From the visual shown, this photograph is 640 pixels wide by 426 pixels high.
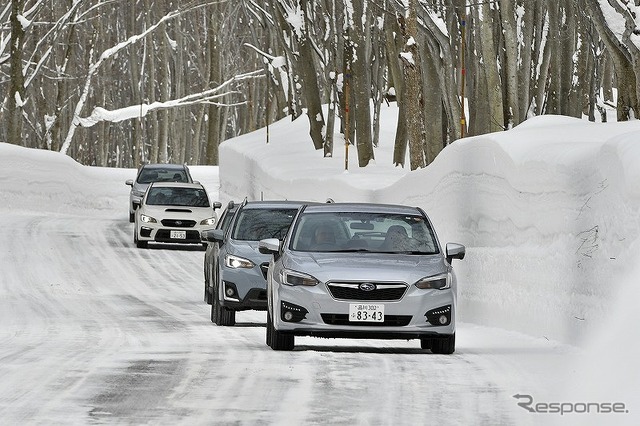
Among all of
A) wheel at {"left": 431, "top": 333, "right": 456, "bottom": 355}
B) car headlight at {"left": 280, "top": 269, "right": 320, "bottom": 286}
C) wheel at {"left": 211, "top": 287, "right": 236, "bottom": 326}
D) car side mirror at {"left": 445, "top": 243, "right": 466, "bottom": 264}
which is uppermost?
car side mirror at {"left": 445, "top": 243, "right": 466, "bottom": 264}

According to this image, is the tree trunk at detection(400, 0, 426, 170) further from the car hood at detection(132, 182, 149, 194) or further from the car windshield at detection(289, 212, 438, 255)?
the car windshield at detection(289, 212, 438, 255)

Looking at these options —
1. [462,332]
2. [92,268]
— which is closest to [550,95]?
[92,268]

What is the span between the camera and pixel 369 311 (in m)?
14.1

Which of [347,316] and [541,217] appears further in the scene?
[541,217]

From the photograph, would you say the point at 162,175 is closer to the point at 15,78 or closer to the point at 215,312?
the point at 15,78

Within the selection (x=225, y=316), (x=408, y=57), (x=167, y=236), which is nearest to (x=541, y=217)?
(x=225, y=316)

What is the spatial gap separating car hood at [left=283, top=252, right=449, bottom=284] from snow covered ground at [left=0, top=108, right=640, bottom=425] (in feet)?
2.41

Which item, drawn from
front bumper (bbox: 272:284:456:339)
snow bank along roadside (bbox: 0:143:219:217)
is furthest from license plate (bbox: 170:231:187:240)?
front bumper (bbox: 272:284:456:339)

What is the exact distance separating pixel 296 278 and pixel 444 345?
154 cm

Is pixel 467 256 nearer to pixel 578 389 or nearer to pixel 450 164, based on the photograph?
pixel 450 164

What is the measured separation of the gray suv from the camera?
18.3 metres

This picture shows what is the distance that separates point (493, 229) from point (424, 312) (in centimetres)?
542

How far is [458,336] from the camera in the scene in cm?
1762

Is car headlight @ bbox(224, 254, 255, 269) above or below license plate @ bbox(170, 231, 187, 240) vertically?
above
